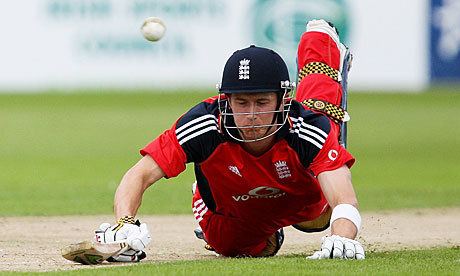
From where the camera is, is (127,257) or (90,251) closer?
(90,251)

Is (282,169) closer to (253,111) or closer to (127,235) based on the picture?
(253,111)

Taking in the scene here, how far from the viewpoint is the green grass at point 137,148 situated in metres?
12.4

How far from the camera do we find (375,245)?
836 centimetres

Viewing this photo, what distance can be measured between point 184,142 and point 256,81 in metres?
0.60

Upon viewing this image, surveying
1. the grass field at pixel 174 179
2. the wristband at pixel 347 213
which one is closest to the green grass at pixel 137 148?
the grass field at pixel 174 179

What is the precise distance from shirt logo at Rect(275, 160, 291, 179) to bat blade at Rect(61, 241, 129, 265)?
104 centimetres

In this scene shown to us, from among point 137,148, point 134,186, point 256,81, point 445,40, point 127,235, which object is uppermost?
point 256,81

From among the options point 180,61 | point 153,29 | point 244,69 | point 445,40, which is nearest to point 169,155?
point 244,69

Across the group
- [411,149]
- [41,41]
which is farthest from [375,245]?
[41,41]

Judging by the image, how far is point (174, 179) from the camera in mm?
14695

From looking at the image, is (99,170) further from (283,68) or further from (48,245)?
(283,68)

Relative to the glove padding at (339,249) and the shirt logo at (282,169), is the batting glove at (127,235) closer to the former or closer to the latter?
the shirt logo at (282,169)

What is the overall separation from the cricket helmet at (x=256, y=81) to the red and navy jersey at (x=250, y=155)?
0.25ft

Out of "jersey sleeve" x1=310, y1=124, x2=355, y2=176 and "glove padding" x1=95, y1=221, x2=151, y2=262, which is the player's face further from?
"glove padding" x1=95, y1=221, x2=151, y2=262
